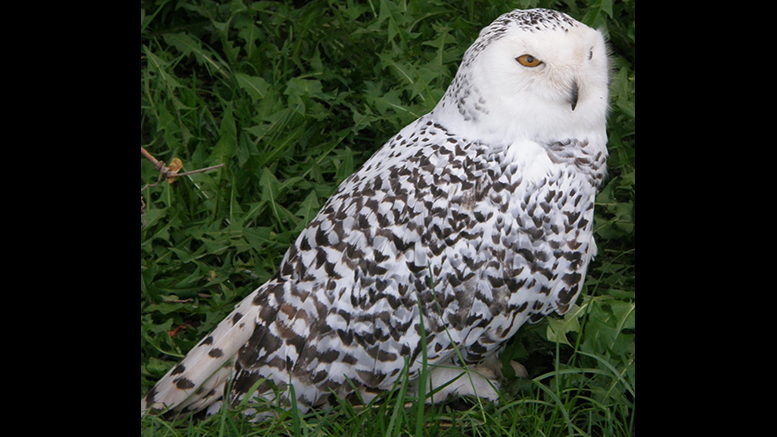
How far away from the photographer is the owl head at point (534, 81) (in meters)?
2.53

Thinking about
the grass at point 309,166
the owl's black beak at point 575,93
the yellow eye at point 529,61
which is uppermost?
the yellow eye at point 529,61

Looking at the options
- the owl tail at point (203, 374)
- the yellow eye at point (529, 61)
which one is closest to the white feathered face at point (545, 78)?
the yellow eye at point (529, 61)

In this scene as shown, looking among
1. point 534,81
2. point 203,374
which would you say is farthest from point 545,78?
point 203,374

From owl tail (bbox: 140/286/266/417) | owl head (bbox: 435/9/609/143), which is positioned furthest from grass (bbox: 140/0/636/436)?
owl head (bbox: 435/9/609/143)

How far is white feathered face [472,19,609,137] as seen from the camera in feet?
8.27

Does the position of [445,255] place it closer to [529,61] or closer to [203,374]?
[529,61]

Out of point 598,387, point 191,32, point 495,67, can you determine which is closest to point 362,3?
point 191,32

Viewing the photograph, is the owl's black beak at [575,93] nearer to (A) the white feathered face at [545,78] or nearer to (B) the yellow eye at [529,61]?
(A) the white feathered face at [545,78]

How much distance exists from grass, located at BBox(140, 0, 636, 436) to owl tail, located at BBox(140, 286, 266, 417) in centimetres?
7

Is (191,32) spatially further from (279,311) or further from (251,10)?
(279,311)

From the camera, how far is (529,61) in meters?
2.55

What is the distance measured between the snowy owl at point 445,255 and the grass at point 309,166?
5.9 inches

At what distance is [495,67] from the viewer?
2.59 meters

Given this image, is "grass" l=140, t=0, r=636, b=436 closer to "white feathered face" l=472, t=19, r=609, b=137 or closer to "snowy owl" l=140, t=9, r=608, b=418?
"snowy owl" l=140, t=9, r=608, b=418
